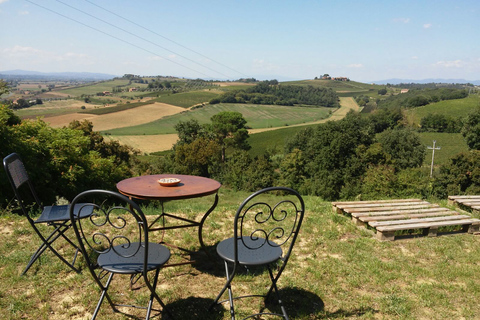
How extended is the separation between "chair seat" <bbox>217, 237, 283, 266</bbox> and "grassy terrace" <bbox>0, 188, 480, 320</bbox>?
64cm

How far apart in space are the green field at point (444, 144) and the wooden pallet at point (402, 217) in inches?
1589

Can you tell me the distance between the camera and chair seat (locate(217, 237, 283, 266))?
8.79 feet

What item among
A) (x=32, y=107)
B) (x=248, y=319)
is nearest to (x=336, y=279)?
(x=248, y=319)

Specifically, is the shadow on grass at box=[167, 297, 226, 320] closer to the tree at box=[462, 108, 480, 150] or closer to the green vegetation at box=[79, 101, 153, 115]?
the tree at box=[462, 108, 480, 150]

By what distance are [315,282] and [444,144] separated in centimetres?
5418

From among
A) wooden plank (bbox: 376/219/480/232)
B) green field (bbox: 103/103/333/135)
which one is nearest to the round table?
wooden plank (bbox: 376/219/480/232)

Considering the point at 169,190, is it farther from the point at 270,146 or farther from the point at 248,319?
the point at 270,146

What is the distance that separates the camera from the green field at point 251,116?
55.2 m

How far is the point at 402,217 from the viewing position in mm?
5672

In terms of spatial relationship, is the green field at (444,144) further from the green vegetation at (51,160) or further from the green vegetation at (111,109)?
the green vegetation at (111,109)

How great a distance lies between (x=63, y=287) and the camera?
329cm

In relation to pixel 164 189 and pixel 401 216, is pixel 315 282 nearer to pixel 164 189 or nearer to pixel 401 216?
pixel 164 189

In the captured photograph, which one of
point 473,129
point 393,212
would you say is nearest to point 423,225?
point 393,212

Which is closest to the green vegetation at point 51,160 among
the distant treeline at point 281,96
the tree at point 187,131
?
the tree at point 187,131
